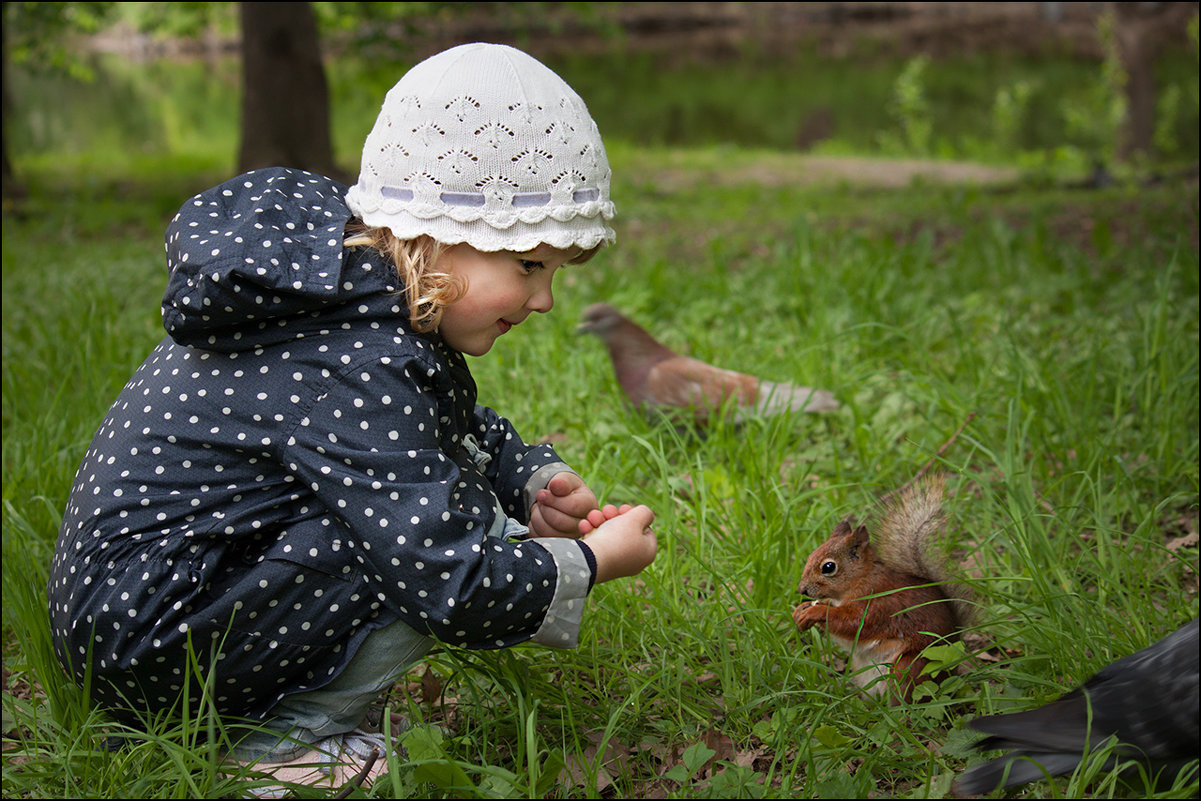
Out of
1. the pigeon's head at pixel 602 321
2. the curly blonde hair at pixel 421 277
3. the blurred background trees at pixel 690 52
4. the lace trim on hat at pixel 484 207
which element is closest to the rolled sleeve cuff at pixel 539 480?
the curly blonde hair at pixel 421 277

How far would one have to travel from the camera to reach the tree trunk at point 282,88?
301 inches

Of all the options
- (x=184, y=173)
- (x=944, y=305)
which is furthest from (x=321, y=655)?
(x=184, y=173)

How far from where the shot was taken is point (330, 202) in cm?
187

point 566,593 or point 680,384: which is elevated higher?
point 566,593

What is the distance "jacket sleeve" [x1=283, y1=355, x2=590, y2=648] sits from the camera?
62.8 inches

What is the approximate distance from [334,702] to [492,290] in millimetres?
792

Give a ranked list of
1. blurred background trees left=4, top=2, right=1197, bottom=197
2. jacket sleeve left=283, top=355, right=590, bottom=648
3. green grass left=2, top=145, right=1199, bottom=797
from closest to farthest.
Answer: jacket sleeve left=283, top=355, right=590, bottom=648 → green grass left=2, top=145, right=1199, bottom=797 → blurred background trees left=4, top=2, right=1197, bottom=197

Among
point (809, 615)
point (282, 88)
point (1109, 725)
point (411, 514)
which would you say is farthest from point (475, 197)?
point (282, 88)

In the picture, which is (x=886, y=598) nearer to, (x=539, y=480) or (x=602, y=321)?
(x=539, y=480)

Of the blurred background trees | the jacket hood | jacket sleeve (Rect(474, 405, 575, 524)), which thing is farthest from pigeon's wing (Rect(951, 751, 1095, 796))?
the blurred background trees

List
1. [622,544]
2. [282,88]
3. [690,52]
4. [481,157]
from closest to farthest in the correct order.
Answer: [481,157]
[622,544]
[282,88]
[690,52]

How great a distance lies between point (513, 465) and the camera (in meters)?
2.15

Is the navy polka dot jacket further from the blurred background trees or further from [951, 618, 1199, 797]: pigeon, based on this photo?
the blurred background trees

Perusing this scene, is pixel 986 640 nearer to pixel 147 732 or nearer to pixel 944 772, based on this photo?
pixel 944 772
